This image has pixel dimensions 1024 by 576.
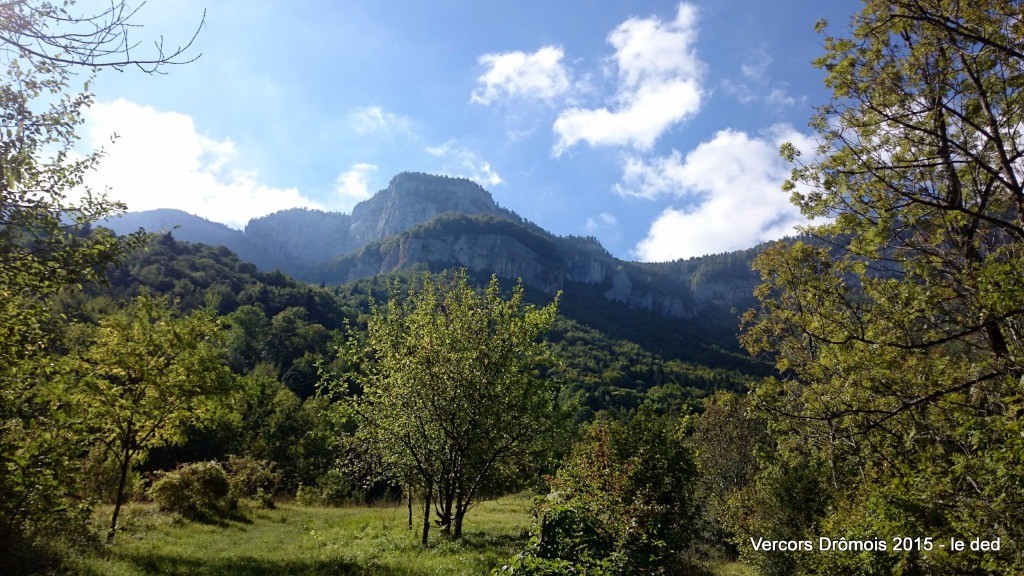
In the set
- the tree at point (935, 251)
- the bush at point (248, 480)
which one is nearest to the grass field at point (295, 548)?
the bush at point (248, 480)

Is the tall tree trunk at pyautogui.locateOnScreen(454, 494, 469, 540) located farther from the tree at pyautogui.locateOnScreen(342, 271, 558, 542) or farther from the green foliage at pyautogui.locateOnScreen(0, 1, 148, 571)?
the green foliage at pyautogui.locateOnScreen(0, 1, 148, 571)

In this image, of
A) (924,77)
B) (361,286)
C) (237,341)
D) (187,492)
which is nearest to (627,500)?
(924,77)

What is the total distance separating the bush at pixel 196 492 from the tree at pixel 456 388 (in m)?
10.7

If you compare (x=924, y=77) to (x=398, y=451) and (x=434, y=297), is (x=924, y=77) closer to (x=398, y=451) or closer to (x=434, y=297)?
(x=434, y=297)

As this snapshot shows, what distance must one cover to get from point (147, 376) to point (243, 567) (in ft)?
24.3

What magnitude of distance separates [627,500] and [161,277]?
119411mm

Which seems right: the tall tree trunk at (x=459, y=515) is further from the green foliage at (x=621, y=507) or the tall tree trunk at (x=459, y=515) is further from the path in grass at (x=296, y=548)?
the green foliage at (x=621, y=507)

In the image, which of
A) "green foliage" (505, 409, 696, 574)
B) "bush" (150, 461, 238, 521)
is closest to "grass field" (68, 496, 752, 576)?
"bush" (150, 461, 238, 521)

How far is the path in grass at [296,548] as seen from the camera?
40.0 feet

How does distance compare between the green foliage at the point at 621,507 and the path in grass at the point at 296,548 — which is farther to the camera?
the path in grass at the point at 296,548

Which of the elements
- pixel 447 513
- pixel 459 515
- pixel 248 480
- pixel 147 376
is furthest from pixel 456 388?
pixel 248 480

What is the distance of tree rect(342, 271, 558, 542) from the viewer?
15.4 m

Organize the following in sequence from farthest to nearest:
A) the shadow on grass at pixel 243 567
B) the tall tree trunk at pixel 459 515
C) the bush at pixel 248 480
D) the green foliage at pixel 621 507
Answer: the bush at pixel 248 480 < the tall tree trunk at pixel 459 515 < the shadow on grass at pixel 243 567 < the green foliage at pixel 621 507

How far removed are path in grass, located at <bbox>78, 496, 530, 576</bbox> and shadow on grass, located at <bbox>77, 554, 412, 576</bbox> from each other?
0.02 metres
